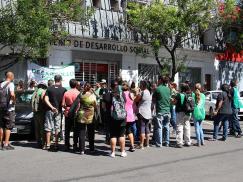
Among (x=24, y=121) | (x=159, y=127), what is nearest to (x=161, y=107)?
(x=159, y=127)

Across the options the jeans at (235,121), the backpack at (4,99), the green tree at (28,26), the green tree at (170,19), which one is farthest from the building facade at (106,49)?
the backpack at (4,99)

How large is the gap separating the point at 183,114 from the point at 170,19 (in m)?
12.3

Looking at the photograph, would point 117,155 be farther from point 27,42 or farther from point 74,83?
point 27,42

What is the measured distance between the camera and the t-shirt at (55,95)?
40.9 feet

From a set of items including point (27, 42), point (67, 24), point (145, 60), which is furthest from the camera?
point (145, 60)

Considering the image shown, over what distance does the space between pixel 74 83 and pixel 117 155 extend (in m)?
2.12

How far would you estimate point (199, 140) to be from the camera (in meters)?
14.1

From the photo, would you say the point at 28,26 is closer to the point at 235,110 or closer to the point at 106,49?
the point at 235,110

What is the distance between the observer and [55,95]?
1250 centimetres

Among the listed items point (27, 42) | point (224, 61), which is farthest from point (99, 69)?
point (224, 61)

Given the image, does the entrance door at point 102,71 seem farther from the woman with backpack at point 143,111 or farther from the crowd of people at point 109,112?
the woman with backpack at point 143,111

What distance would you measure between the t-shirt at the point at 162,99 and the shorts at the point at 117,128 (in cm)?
215

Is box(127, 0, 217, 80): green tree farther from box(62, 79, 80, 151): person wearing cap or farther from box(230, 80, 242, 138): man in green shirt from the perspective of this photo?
box(62, 79, 80, 151): person wearing cap

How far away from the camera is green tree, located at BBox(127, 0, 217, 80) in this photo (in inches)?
1000
